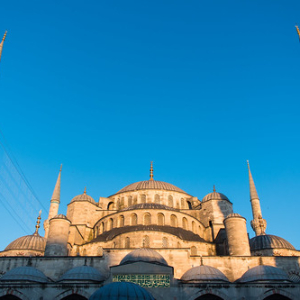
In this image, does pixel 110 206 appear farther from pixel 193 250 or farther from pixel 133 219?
pixel 193 250

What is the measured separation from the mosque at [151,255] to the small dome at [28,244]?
0.27 feet

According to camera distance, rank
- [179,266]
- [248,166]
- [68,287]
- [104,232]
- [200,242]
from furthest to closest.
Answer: [248,166]
[104,232]
[200,242]
[179,266]
[68,287]

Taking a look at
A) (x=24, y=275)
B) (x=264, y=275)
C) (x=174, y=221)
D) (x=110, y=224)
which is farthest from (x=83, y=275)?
(x=174, y=221)

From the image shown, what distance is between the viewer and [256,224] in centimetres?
3162

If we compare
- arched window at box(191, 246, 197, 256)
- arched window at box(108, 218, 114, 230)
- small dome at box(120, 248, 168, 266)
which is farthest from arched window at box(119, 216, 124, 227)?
small dome at box(120, 248, 168, 266)

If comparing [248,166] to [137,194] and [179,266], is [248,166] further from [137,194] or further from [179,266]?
[179,266]

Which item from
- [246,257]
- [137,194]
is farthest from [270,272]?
[137,194]

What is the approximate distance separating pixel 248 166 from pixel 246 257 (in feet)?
59.1

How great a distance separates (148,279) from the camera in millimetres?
18750

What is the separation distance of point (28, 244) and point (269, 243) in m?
20.0

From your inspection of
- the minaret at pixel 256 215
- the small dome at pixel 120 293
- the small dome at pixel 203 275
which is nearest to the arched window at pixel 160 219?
the small dome at pixel 203 275

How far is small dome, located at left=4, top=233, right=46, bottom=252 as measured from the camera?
28.4 m

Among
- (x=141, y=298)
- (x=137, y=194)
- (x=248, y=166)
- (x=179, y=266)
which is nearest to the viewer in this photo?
(x=141, y=298)

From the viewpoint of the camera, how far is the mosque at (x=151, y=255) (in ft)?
60.6
